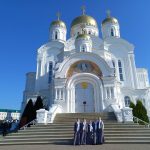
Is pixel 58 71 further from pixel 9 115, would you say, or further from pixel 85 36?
pixel 9 115

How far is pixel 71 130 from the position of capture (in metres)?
11.2

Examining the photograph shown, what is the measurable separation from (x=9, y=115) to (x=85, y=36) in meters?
83.8

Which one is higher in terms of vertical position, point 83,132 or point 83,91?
point 83,91

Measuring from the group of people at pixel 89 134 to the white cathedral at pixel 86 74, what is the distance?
418 cm

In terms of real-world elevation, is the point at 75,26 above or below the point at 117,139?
Result: above

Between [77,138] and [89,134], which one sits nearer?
[77,138]

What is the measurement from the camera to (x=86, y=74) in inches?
752

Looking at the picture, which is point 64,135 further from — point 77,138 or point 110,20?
point 110,20

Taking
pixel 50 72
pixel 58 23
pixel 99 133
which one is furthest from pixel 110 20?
pixel 99 133

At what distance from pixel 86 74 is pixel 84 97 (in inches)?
88.7

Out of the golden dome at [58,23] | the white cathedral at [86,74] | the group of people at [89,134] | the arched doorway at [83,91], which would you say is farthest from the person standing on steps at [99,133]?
the golden dome at [58,23]

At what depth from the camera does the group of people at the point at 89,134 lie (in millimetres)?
Result: 9070

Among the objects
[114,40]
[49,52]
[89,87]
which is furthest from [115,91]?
[49,52]

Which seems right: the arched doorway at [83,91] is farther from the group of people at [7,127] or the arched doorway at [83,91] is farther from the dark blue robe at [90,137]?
the dark blue robe at [90,137]
